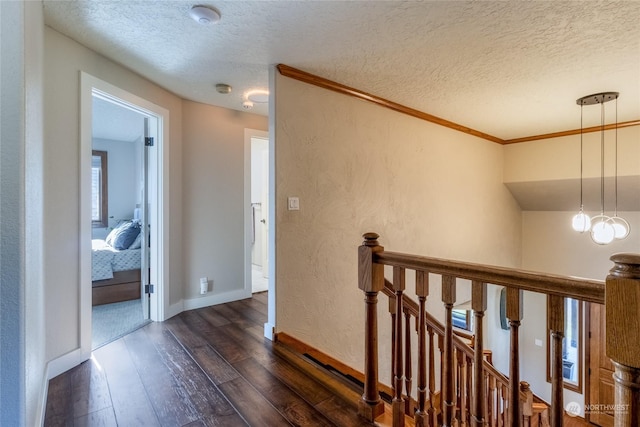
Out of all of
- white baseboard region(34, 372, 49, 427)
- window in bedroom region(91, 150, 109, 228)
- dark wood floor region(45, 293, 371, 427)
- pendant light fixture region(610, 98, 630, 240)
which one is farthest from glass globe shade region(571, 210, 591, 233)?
window in bedroom region(91, 150, 109, 228)

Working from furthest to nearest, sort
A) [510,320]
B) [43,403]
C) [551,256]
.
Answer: [551,256]
[43,403]
[510,320]

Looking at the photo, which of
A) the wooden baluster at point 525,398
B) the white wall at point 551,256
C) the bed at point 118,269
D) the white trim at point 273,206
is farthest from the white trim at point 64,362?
the white wall at point 551,256

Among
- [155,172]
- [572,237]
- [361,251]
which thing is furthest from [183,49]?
[572,237]

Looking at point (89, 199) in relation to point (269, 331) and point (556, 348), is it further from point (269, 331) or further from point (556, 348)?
point (556, 348)

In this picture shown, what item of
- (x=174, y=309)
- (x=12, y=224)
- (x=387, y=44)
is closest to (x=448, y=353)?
(x=12, y=224)

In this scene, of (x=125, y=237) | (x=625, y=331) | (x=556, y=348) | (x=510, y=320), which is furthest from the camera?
(x=125, y=237)

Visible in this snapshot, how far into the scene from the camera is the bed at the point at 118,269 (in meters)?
3.37

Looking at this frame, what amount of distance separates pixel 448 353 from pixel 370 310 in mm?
380

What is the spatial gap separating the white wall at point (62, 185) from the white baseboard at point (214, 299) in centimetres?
107

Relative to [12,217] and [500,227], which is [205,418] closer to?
[12,217]

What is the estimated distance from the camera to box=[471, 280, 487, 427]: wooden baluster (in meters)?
1.00

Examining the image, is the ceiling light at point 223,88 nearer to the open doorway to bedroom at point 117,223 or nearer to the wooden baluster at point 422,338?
the open doorway to bedroom at point 117,223

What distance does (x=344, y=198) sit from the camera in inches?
105

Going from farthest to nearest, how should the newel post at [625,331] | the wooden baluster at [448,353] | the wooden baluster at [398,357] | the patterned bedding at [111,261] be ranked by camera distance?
the patterned bedding at [111,261] → the wooden baluster at [398,357] → the wooden baluster at [448,353] → the newel post at [625,331]
